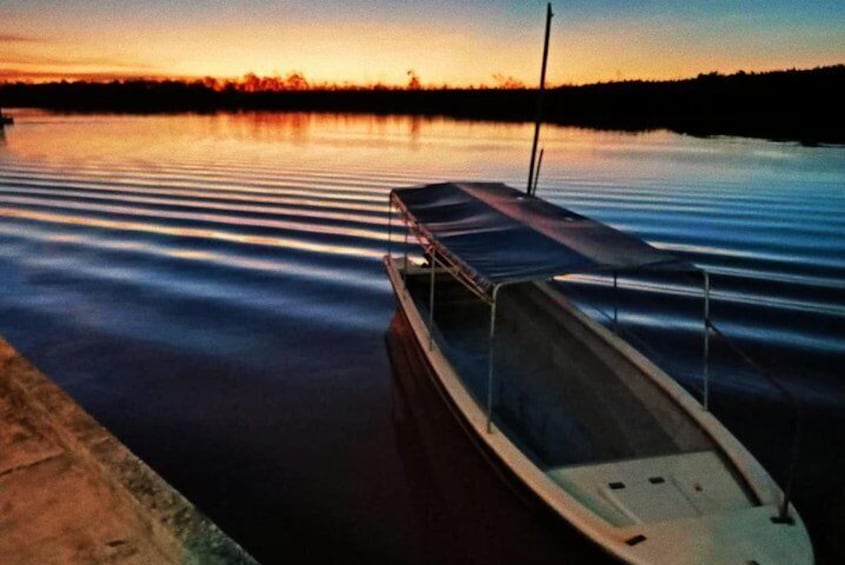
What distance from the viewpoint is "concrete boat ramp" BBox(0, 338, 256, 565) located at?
14.6 feet

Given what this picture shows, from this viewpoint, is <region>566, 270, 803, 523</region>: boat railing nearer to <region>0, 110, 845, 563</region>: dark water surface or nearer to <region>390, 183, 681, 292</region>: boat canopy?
<region>0, 110, 845, 563</region>: dark water surface

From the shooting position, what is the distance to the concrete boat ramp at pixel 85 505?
4461mm

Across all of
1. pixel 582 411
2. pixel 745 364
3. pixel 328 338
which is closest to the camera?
pixel 582 411

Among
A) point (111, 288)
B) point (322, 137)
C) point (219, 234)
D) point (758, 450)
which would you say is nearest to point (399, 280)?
point (758, 450)

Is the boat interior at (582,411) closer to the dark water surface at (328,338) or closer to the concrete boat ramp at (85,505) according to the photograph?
the dark water surface at (328,338)

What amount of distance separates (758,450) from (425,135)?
195 feet

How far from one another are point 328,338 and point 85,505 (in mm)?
7130

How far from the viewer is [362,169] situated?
3728 centimetres

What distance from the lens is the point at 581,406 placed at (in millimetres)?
8211

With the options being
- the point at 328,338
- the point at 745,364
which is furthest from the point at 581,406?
the point at 328,338

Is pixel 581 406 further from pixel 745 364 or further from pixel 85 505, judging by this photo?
pixel 85 505

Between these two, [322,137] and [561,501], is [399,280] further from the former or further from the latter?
[322,137]

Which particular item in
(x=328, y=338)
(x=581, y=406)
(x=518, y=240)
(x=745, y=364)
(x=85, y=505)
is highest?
(x=518, y=240)

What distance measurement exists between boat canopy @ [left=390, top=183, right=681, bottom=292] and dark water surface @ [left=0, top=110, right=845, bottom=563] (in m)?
2.14
